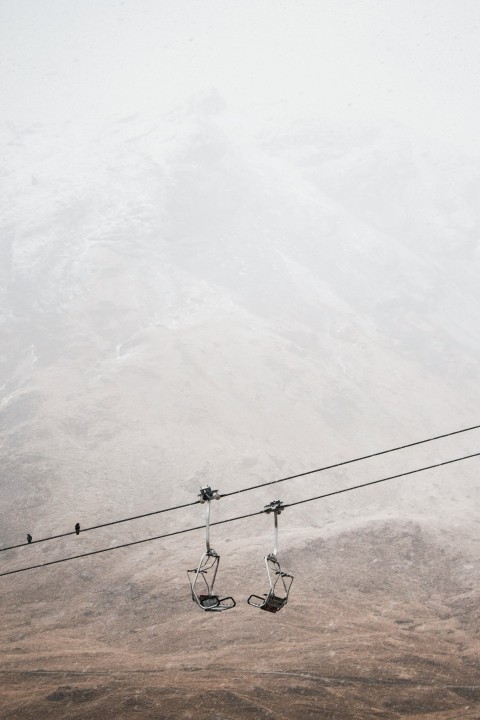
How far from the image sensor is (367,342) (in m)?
78.9

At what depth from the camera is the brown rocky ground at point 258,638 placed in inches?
786

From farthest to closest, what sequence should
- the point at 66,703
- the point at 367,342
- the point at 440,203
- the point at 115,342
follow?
the point at 440,203 → the point at 367,342 → the point at 115,342 → the point at 66,703

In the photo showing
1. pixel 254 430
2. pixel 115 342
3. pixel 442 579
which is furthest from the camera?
pixel 115 342

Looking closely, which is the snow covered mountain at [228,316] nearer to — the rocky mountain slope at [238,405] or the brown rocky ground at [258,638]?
the rocky mountain slope at [238,405]

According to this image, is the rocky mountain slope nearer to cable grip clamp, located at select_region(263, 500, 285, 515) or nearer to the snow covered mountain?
the snow covered mountain

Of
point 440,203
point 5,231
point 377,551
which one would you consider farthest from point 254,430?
point 440,203

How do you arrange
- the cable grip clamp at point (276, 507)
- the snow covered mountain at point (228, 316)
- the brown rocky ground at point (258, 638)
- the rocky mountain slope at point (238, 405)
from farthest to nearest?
the snow covered mountain at point (228, 316)
the rocky mountain slope at point (238, 405)
the brown rocky ground at point (258, 638)
the cable grip clamp at point (276, 507)

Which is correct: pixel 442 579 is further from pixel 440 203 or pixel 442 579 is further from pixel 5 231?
pixel 440 203

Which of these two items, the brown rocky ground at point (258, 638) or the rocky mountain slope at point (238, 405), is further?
the rocky mountain slope at point (238, 405)

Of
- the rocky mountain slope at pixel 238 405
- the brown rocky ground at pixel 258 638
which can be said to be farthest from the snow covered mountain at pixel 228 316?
the brown rocky ground at pixel 258 638

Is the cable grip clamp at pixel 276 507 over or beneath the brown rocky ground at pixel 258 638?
over

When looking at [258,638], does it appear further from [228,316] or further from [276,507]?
[228,316]

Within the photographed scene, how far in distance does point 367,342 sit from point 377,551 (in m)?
49.7

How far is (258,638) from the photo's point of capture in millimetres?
24516
